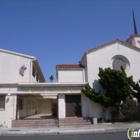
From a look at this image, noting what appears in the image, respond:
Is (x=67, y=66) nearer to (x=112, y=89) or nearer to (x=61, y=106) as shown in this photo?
(x=61, y=106)

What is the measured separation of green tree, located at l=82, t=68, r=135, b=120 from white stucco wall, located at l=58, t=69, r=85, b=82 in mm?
2509

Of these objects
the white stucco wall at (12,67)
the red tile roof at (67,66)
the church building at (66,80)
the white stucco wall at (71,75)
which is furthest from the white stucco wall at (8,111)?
the red tile roof at (67,66)

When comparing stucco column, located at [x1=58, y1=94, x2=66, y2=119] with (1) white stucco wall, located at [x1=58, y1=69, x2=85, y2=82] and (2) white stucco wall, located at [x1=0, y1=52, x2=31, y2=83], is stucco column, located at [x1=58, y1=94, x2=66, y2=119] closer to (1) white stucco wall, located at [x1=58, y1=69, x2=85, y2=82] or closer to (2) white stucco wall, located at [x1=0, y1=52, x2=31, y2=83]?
(1) white stucco wall, located at [x1=58, y1=69, x2=85, y2=82]

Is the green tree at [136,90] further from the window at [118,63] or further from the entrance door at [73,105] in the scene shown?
the entrance door at [73,105]

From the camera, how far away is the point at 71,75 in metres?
20.7

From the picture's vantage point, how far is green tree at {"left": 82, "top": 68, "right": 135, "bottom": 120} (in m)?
17.5

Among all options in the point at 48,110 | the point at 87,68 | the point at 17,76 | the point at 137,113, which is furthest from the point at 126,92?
the point at 48,110

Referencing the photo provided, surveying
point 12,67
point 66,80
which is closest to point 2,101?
point 12,67

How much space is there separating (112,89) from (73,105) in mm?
5081

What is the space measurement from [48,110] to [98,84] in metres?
20.7

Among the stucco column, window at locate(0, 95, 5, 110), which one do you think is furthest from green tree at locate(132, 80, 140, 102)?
window at locate(0, 95, 5, 110)

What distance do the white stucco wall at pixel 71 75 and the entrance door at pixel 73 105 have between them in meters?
2.08

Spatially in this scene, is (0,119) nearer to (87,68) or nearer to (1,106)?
(1,106)

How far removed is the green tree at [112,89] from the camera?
17.5 metres
